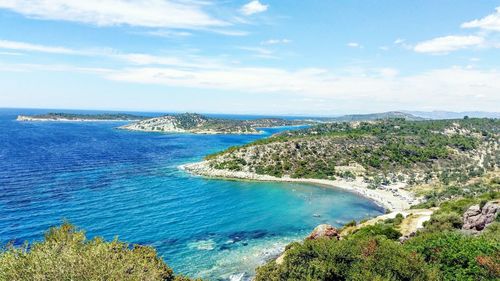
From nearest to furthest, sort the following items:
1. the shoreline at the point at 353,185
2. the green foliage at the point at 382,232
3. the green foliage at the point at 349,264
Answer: the green foliage at the point at 349,264, the green foliage at the point at 382,232, the shoreline at the point at 353,185

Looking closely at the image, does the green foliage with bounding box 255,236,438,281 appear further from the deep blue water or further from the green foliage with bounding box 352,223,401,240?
the deep blue water

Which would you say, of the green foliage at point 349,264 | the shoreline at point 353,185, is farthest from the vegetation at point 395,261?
the shoreline at point 353,185

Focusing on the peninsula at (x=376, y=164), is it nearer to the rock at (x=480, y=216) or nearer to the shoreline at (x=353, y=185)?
the shoreline at (x=353, y=185)

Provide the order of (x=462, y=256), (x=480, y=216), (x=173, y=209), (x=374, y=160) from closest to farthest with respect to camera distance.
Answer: (x=462, y=256) < (x=480, y=216) < (x=173, y=209) < (x=374, y=160)

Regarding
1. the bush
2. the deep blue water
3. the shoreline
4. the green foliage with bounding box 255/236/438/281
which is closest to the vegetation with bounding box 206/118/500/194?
the shoreline

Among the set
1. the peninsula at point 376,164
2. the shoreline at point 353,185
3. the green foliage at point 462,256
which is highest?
the green foliage at point 462,256

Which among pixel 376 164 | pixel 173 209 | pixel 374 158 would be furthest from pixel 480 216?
pixel 374 158

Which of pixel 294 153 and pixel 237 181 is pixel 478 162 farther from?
pixel 237 181

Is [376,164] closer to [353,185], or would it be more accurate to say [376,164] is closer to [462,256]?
[353,185]
